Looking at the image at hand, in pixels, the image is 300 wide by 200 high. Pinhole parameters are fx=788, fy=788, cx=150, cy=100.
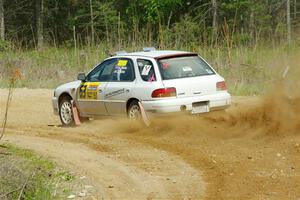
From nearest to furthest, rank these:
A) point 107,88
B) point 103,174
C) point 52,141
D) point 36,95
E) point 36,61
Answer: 1. point 103,174
2. point 52,141
3. point 107,88
4. point 36,95
5. point 36,61

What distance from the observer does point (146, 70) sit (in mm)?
14422

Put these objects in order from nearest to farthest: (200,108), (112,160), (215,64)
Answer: (112,160) < (200,108) < (215,64)

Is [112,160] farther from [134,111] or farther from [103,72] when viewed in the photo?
[103,72]

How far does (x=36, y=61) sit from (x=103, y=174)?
18.8 metres

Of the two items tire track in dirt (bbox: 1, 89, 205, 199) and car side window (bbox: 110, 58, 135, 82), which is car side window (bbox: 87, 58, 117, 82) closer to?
car side window (bbox: 110, 58, 135, 82)

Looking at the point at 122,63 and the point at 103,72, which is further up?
the point at 122,63

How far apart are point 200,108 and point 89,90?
2638 millimetres

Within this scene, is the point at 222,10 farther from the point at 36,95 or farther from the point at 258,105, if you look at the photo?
the point at 258,105

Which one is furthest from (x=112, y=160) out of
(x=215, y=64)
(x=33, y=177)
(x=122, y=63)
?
(x=215, y=64)

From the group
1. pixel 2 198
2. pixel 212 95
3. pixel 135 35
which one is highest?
pixel 135 35

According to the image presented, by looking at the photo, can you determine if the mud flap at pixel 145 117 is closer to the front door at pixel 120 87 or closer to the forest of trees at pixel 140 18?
→ the front door at pixel 120 87

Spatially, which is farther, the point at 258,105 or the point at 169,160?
the point at 258,105

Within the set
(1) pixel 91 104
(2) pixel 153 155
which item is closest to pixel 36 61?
(1) pixel 91 104

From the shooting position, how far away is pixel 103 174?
1034cm
